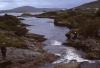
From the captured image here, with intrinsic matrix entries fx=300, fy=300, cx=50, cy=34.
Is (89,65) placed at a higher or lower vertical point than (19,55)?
lower

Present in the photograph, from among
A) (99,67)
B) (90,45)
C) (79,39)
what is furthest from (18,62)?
(79,39)

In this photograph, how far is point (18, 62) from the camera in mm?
36250

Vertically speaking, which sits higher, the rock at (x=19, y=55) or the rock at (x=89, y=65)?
the rock at (x=19, y=55)

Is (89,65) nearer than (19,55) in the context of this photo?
Yes

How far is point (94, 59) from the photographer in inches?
1529

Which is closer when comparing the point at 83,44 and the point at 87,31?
the point at 83,44

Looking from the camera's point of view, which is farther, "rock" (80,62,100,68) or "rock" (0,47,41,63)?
"rock" (0,47,41,63)

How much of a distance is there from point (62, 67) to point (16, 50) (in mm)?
9056

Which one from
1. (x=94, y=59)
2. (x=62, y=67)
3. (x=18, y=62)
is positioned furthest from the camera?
(x=94, y=59)

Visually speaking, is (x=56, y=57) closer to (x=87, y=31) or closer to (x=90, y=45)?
(x=90, y=45)

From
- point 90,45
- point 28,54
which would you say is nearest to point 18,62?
point 28,54

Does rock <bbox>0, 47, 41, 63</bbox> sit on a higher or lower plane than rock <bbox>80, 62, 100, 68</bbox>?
higher

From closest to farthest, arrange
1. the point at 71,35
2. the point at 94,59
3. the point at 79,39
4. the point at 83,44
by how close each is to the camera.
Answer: the point at 94,59
the point at 83,44
the point at 79,39
the point at 71,35

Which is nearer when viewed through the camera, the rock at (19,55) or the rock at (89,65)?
the rock at (89,65)
